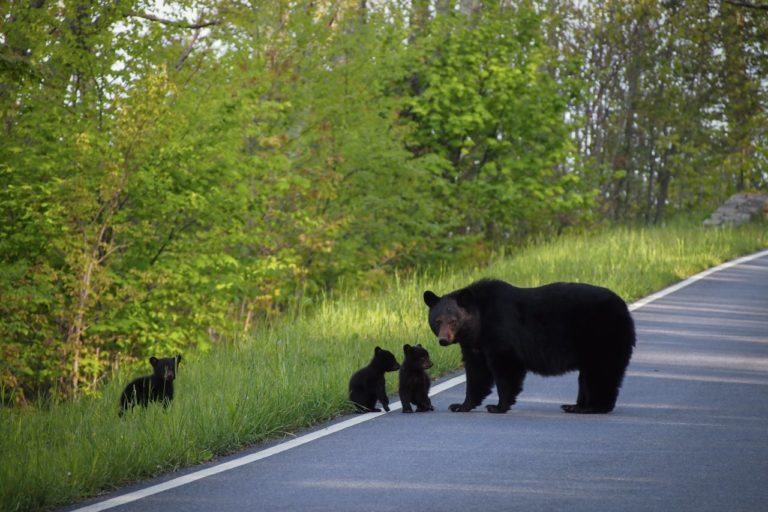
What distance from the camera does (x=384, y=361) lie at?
10.1 m

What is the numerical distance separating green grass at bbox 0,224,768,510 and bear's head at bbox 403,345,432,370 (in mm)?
653

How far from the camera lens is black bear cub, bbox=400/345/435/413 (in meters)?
9.95

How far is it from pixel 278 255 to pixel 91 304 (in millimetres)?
6475

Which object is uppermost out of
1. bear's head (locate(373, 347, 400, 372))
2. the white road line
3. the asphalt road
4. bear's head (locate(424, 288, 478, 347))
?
bear's head (locate(424, 288, 478, 347))

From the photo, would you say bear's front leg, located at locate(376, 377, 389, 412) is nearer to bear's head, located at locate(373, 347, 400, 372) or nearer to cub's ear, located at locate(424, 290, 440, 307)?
bear's head, located at locate(373, 347, 400, 372)

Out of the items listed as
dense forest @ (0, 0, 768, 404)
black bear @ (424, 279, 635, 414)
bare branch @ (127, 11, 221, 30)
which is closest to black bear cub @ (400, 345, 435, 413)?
black bear @ (424, 279, 635, 414)

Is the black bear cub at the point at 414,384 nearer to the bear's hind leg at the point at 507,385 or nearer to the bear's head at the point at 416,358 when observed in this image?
the bear's head at the point at 416,358

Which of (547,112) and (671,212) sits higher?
(547,112)

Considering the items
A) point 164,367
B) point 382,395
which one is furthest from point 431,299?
point 164,367

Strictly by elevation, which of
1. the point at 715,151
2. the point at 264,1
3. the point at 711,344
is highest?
the point at 264,1

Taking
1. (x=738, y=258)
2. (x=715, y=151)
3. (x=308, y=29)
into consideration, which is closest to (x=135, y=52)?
(x=308, y=29)

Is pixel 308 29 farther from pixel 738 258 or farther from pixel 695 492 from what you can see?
pixel 695 492

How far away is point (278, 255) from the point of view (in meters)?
23.4

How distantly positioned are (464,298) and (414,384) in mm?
883
